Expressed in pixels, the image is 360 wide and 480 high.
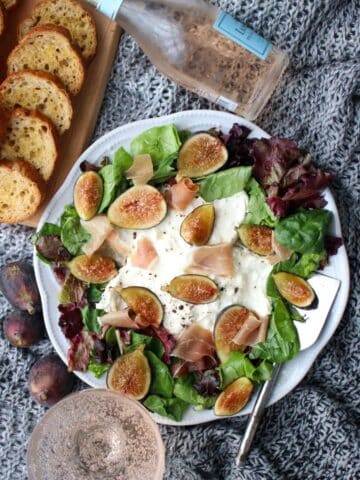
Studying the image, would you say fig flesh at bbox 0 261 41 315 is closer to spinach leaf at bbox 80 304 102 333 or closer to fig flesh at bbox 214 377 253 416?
spinach leaf at bbox 80 304 102 333

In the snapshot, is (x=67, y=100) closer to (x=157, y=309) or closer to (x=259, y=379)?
(x=157, y=309)

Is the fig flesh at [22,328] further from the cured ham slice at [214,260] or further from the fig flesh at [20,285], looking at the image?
the cured ham slice at [214,260]

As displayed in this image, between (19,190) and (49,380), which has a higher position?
(19,190)

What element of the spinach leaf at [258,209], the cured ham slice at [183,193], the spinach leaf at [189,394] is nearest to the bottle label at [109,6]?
the cured ham slice at [183,193]

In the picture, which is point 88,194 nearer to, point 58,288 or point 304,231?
point 58,288

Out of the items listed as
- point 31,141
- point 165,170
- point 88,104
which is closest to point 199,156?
point 165,170
